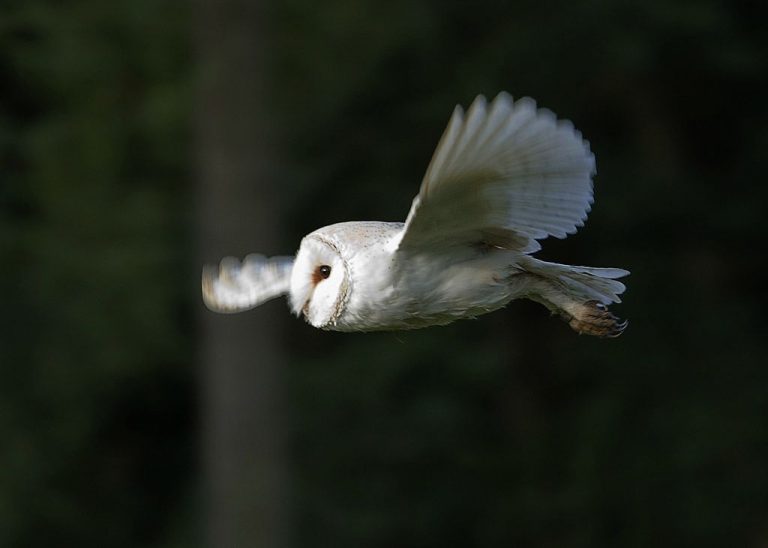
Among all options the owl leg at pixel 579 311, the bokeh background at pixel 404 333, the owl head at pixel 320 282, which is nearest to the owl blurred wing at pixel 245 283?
the owl head at pixel 320 282

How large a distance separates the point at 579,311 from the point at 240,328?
8.26ft

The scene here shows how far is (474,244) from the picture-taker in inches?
107

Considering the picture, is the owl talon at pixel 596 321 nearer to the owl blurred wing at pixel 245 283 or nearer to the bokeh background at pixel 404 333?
the owl blurred wing at pixel 245 283

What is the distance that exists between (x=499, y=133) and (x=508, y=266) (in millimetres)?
454

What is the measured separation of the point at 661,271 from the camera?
8148 millimetres

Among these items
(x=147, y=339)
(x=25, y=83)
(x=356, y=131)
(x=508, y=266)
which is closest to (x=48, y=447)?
(x=147, y=339)

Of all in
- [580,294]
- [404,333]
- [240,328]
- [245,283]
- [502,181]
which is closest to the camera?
[502,181]

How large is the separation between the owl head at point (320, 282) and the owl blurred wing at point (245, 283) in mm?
388

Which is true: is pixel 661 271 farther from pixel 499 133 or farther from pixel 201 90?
pixel 499 133

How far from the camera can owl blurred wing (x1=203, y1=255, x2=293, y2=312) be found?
3.21 meters

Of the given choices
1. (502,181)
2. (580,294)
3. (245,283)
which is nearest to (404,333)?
(245,283)

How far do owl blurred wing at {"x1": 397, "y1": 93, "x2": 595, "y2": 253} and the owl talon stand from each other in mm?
181

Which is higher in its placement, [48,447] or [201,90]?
[201,90]

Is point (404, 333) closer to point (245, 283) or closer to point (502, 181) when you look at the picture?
point (245, 283)
